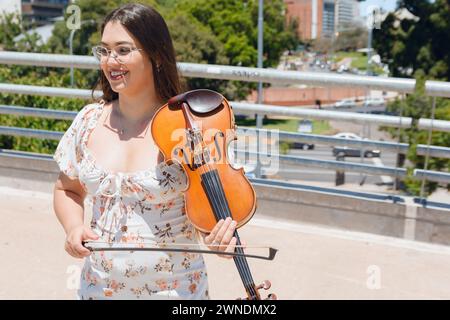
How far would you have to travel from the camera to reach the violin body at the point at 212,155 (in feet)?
5.88

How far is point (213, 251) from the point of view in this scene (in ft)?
5.49

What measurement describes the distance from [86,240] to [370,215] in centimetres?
284

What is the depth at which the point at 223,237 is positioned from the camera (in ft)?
5.58

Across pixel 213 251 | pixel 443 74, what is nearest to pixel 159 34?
pixel 213 251

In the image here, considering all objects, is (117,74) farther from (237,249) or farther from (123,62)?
(237,249)

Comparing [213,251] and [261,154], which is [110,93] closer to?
[213,251]

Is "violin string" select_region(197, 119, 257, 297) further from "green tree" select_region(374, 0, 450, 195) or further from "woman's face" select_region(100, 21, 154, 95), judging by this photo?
"green tree" select_region(374, 0, 450, 195)

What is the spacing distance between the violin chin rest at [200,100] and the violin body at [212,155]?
0.04 ft

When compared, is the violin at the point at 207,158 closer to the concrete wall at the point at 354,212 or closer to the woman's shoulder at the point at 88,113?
the woman's shoulder at the point at 88,113

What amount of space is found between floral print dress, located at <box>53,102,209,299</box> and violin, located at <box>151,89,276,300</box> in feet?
0.38

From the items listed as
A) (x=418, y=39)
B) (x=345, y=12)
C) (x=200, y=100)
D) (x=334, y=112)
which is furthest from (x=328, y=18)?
(x=200, y=100)

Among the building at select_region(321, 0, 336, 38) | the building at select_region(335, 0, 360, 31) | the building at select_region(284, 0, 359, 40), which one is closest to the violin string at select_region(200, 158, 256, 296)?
the building at select_region(284, 0, 359, 40)

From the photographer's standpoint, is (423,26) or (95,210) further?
(423,26)

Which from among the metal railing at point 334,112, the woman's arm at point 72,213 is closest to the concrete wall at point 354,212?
the metal railing at point 334,112
